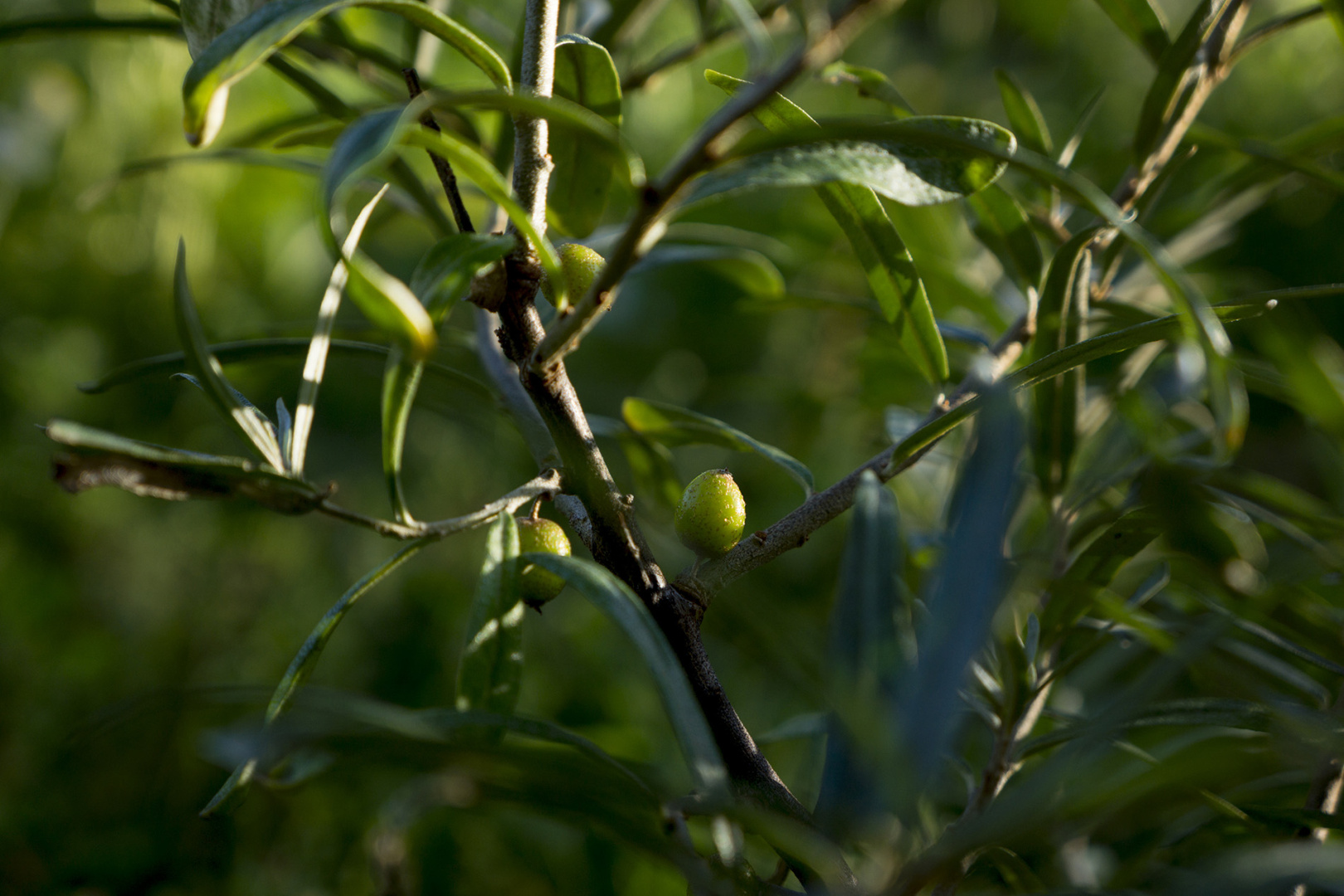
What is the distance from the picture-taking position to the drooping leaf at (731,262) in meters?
0.55

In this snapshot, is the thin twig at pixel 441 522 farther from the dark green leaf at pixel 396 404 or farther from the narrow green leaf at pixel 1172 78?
the narrow green leaf at pixel 1172 78

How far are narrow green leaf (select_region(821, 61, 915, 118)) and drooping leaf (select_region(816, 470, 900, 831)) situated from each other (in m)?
0.30

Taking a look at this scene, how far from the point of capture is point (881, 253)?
0.38m

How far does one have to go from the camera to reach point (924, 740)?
203mm

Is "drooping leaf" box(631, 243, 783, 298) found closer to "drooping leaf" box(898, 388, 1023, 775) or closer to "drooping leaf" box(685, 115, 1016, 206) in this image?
"drooping leaf" box(685, 115, 1016, 206)

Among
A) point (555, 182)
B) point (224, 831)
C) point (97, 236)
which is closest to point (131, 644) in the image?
point (224, 831)

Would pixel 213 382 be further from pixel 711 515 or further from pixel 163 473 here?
pixel 711 515

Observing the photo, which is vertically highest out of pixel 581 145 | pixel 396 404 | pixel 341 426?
pixel 581 145

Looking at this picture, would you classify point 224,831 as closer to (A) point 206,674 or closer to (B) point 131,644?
(A) point 206,674

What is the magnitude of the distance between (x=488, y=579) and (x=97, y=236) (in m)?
1.44

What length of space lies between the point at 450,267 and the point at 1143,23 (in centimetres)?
46

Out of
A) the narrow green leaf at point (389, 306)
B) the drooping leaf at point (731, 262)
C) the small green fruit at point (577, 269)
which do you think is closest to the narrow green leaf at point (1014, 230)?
the drooping leaf at point (731, 262)

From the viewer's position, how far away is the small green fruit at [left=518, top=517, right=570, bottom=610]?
1.08 ft

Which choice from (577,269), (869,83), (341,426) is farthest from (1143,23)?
(341,426)
